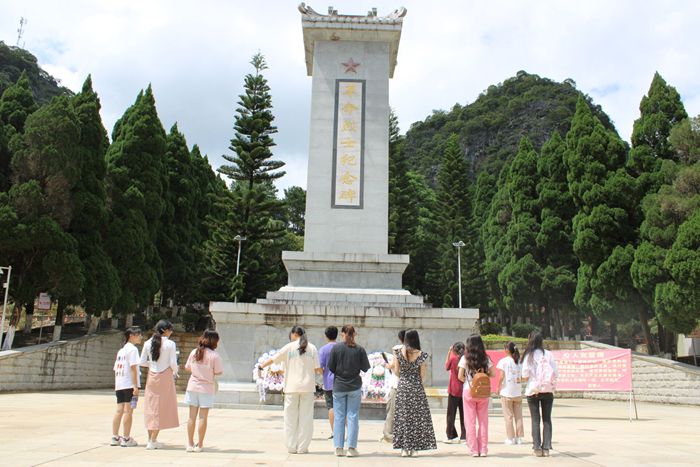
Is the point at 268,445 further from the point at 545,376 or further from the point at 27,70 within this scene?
the point at 27,70

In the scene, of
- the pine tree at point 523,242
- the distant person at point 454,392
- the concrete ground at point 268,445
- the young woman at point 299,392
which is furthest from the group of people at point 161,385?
the pine tree at point 523,242

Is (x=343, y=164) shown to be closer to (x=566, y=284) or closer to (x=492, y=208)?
(x=566, y=284)

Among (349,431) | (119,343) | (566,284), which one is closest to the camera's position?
(349,431)

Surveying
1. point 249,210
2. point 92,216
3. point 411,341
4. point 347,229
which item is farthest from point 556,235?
point 411,341

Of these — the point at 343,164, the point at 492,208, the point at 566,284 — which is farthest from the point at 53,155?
the point at 492,208

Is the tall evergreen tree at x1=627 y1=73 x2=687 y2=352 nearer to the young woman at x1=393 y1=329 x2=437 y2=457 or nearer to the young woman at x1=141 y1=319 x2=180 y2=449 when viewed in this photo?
the young woman at x1=393 y1=329 x2=437 y2=457

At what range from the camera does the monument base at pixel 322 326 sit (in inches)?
344

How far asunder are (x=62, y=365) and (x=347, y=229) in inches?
351

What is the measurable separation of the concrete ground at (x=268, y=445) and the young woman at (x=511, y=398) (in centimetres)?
18

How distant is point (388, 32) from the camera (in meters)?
11.5

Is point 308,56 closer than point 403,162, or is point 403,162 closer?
point 308,56

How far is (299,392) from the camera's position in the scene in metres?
4.96

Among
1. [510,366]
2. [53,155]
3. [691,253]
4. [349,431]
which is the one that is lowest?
[349,431]

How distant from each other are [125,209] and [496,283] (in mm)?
16786
